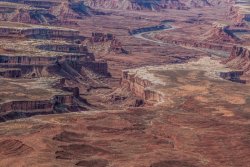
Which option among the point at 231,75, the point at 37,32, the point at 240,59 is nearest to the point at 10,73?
the point at 231,75

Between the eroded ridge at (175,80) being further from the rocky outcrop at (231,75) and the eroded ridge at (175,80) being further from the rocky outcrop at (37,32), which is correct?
the rocky outcrop at (37,32)

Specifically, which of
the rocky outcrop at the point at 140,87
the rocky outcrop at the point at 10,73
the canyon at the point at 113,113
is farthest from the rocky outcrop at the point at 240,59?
the rocky outcrop at the point at 10,73

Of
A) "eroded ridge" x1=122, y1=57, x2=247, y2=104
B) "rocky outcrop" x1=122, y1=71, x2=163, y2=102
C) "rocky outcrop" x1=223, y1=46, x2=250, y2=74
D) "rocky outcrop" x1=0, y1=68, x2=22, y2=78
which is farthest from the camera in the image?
"rocky outcrop" x1=223, y1=46, x2=250, y2=74

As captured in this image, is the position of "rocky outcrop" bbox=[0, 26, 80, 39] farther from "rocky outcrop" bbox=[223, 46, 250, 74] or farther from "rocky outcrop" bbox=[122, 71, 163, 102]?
"rocky outcrop" bbox=[223, 46, 250, 74]

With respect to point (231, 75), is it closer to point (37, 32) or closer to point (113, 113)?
point (113, 113)

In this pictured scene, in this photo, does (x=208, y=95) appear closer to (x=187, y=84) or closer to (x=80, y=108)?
(x=187, y=84)

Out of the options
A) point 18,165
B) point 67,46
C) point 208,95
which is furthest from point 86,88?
point 18,165

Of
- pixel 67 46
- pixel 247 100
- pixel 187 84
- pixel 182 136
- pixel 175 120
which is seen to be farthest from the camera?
pixel 67 46

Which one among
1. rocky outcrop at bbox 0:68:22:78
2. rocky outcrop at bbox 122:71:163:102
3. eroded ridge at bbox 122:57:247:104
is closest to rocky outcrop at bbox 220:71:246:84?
eroded ridge at bbox 122:57:247:104
